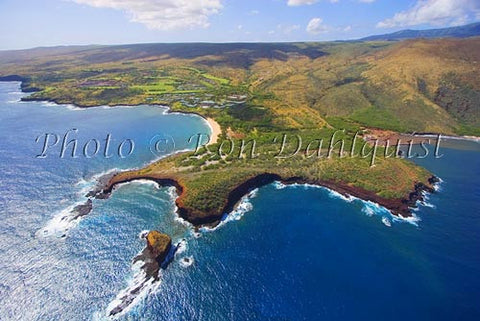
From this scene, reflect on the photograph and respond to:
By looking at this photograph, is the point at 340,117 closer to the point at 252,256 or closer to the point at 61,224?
the point at 252,256

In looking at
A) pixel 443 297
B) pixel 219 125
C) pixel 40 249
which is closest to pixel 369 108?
pixel 219 125

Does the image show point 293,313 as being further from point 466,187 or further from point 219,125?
point 219,125

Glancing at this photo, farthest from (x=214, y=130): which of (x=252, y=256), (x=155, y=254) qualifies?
(x=155, y=254)

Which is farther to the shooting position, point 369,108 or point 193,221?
point 369,108

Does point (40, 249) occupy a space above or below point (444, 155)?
above

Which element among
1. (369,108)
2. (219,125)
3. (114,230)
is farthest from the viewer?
(369,108)

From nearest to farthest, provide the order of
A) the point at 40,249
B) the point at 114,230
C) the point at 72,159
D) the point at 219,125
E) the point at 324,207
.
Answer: the point at 40,249 → the point at 114,230 → the point at 324,207 → the point at 72,159 → the point at 219,125
